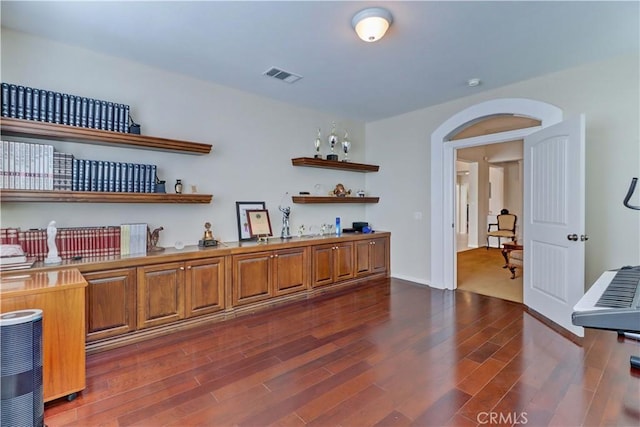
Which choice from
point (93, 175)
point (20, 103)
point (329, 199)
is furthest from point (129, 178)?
point (329, 199)

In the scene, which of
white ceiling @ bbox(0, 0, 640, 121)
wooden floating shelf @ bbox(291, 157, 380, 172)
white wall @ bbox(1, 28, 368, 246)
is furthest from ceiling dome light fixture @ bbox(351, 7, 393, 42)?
wooden floating shelf @ bbox(291, 157, 380, 172)

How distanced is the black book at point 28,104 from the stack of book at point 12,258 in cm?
102

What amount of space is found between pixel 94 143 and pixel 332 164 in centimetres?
A: 286

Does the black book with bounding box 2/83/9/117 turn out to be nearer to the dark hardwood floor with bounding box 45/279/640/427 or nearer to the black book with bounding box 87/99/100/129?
the black book with bounding box 87/99/100/129

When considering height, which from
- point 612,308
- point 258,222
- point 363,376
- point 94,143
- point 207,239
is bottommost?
point 363,376

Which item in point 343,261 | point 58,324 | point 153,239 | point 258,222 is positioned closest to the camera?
point 58,324

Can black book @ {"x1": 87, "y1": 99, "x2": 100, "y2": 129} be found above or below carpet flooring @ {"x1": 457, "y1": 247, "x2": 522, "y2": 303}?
above

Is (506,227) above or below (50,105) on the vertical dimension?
below

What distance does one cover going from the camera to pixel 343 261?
4379 millimetres

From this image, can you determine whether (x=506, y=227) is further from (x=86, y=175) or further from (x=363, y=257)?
(x=86, y=175)

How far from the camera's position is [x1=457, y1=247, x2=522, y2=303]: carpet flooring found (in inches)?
166

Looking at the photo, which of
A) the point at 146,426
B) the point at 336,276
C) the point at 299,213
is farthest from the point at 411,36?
the point at 146,426

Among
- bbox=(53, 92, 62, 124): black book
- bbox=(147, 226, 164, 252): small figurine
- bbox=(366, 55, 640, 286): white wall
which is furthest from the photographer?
bbox=(147, 226, 164, 252): small figurine

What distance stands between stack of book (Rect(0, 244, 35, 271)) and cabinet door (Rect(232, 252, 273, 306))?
1628mm
